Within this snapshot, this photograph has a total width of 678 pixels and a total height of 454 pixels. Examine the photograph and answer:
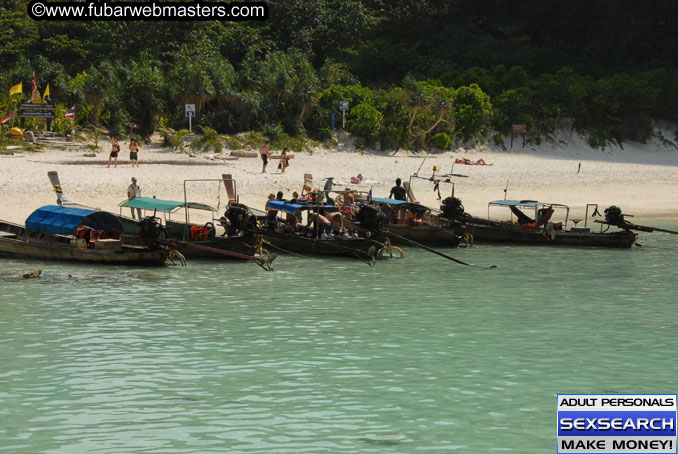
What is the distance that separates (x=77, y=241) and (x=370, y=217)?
863 centimetres

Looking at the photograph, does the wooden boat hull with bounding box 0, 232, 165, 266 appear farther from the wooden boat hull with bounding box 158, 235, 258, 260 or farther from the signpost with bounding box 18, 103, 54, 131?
the signpost with bounding box 18, 103, 54, 131

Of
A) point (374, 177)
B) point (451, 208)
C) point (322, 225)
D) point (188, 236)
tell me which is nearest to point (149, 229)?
point (188, 236)

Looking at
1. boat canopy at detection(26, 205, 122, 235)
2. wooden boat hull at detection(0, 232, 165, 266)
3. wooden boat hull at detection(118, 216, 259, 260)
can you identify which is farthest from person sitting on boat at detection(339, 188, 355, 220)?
boat canopy at detection(26, 205, 122, 235)

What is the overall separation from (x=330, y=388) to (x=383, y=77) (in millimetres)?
47556

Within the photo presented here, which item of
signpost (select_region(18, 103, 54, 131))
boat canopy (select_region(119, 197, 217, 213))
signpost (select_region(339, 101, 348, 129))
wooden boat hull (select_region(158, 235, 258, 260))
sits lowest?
wooden boat hull (select_region(158, 235, 258, 260))

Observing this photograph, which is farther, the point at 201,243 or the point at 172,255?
the point at 201,243

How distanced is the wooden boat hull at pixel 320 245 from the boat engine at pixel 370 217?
26.7 inches

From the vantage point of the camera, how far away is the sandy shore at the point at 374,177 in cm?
3222

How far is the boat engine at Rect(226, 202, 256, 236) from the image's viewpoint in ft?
79.3

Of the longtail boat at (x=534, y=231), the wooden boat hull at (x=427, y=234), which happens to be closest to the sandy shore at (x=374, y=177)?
the longtail boat at (x=534, y=231)

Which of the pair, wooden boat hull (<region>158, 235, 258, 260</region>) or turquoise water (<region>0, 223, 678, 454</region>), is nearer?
turquoise water (<region>0, 223, 678, 454</region>)

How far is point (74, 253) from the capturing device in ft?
76.7

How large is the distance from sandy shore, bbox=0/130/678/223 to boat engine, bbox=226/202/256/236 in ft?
15.8

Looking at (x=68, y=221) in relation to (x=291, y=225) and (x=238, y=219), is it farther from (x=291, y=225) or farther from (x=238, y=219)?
(x=291, y=225)
